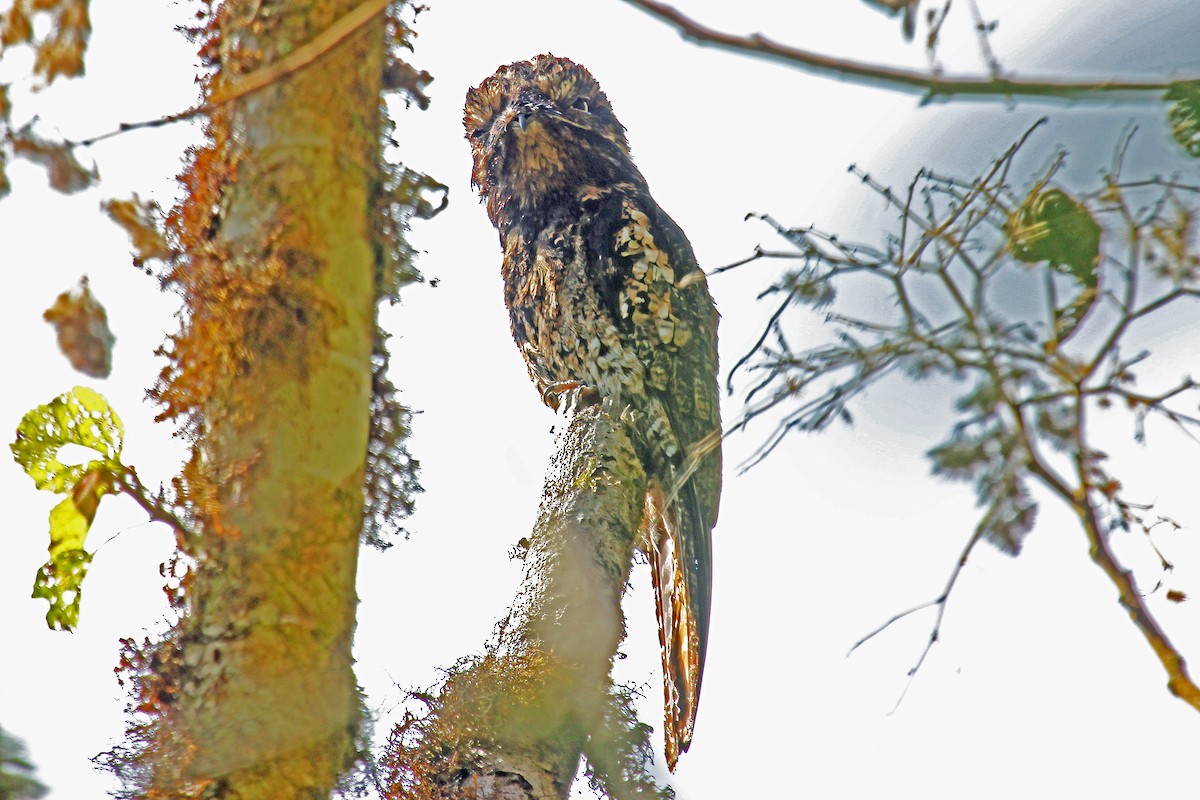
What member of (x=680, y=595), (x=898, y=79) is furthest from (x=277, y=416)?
(x=680, y=595)

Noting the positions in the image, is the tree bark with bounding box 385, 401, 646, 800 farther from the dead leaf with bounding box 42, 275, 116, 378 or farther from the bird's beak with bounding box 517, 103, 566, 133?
the bird's beak with bounding box 517, 103, 566, 133

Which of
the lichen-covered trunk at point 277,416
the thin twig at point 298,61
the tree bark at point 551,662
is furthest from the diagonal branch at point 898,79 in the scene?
the tree bark at point 551,662

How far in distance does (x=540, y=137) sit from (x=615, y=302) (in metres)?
0.83

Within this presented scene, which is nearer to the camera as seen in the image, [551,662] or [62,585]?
[62,585]

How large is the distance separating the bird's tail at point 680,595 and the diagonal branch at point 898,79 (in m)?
2.29

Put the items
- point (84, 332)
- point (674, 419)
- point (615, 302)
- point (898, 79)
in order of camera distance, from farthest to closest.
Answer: point (615, 302)
point (674, 419)
point (84, 332)
point (898, 79)

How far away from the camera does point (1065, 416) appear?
1164 millimetres

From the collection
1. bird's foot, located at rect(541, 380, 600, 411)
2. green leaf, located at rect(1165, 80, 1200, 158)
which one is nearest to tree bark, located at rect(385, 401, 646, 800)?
bird's foot, located at rect(541, 380, 600, 411)

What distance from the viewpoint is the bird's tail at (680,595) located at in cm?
303

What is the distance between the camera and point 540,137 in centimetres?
403

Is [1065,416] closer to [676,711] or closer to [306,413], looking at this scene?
[306,413]

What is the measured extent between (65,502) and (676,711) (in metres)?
2.13

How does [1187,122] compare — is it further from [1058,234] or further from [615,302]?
[615,302]

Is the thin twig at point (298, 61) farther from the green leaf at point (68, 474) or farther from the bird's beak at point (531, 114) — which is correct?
the bird's beak at point (531, 114)
